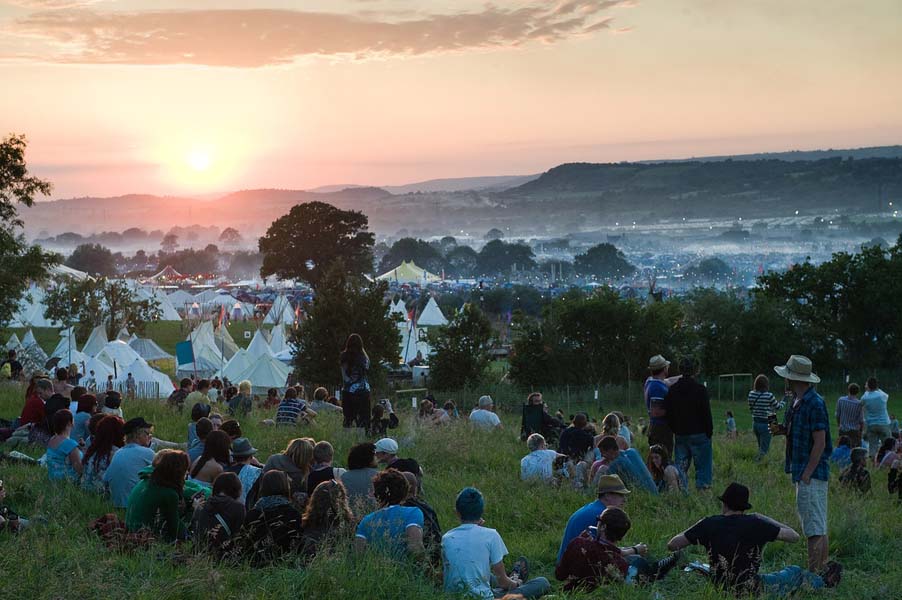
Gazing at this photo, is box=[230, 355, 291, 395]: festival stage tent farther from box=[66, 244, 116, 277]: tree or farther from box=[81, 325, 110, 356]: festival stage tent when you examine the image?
box=[66, 244, 116, 277]: tree

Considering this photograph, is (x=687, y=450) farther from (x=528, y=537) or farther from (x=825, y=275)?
(x=825, y=275)

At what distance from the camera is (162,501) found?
6.47 m

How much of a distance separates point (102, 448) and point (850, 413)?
9.93 m

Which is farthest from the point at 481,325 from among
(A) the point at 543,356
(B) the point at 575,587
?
(B) the point at 575,587

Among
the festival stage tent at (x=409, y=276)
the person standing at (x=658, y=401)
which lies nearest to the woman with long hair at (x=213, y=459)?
the person standing at (x=658, y=401)

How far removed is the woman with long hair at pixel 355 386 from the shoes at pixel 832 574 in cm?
611

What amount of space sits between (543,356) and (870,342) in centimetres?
1425

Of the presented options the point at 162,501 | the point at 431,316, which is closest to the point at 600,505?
the point at 162,501

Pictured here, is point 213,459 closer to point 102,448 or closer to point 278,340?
point 102,448

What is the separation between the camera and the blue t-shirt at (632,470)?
8.48 meters

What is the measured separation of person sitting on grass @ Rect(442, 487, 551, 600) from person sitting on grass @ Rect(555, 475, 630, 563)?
26.8 inches

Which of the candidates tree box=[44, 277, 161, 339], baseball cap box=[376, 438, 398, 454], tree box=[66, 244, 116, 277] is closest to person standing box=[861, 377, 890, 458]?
baseball cap box=[376, 438, 398, 454]

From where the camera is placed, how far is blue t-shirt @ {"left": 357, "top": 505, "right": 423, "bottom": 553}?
5.69 m

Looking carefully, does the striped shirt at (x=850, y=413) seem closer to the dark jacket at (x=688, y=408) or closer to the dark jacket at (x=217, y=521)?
the dark jacket at (x=688, y=408)
